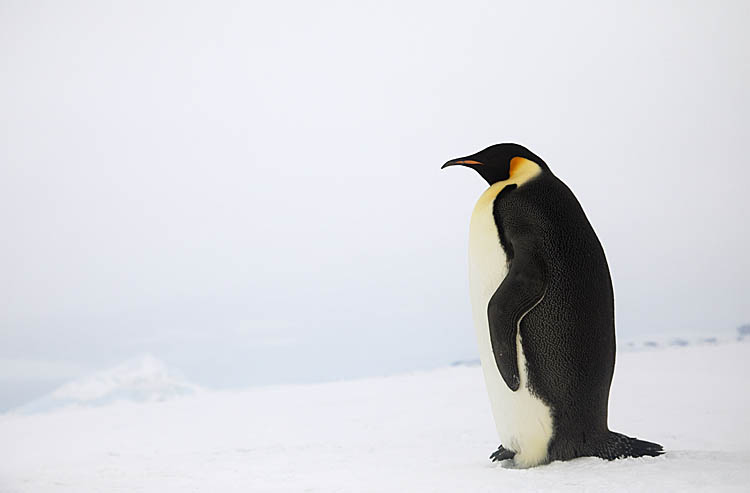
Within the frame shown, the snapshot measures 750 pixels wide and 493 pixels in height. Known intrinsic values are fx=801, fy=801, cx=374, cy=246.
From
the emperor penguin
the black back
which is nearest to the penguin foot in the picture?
→ the emperor penguin

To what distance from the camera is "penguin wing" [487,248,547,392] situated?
1630 millimetres

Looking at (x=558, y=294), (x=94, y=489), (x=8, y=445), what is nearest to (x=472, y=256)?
(x=558, y=294)

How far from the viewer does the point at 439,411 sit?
293cm

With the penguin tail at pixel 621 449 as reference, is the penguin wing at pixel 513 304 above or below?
above

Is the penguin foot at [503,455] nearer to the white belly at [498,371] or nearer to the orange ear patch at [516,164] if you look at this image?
the white belly at [498,371]

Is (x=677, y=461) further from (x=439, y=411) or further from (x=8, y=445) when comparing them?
(x=8, y=445)

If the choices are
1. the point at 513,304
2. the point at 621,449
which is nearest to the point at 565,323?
the point at 513,304

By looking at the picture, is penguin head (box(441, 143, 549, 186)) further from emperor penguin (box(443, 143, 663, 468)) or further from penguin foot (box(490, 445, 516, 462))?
penguin foot (box(490, 445, 516, 462))

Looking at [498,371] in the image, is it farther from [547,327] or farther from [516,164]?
[516,164]

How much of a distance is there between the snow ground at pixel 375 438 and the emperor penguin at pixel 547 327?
2.8 inches

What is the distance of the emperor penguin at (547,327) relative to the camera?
1.67 metres

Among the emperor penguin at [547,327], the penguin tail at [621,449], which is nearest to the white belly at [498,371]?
the emperor penguin at [547,327]

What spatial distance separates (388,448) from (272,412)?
1.19m

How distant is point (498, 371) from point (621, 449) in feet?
1.01
